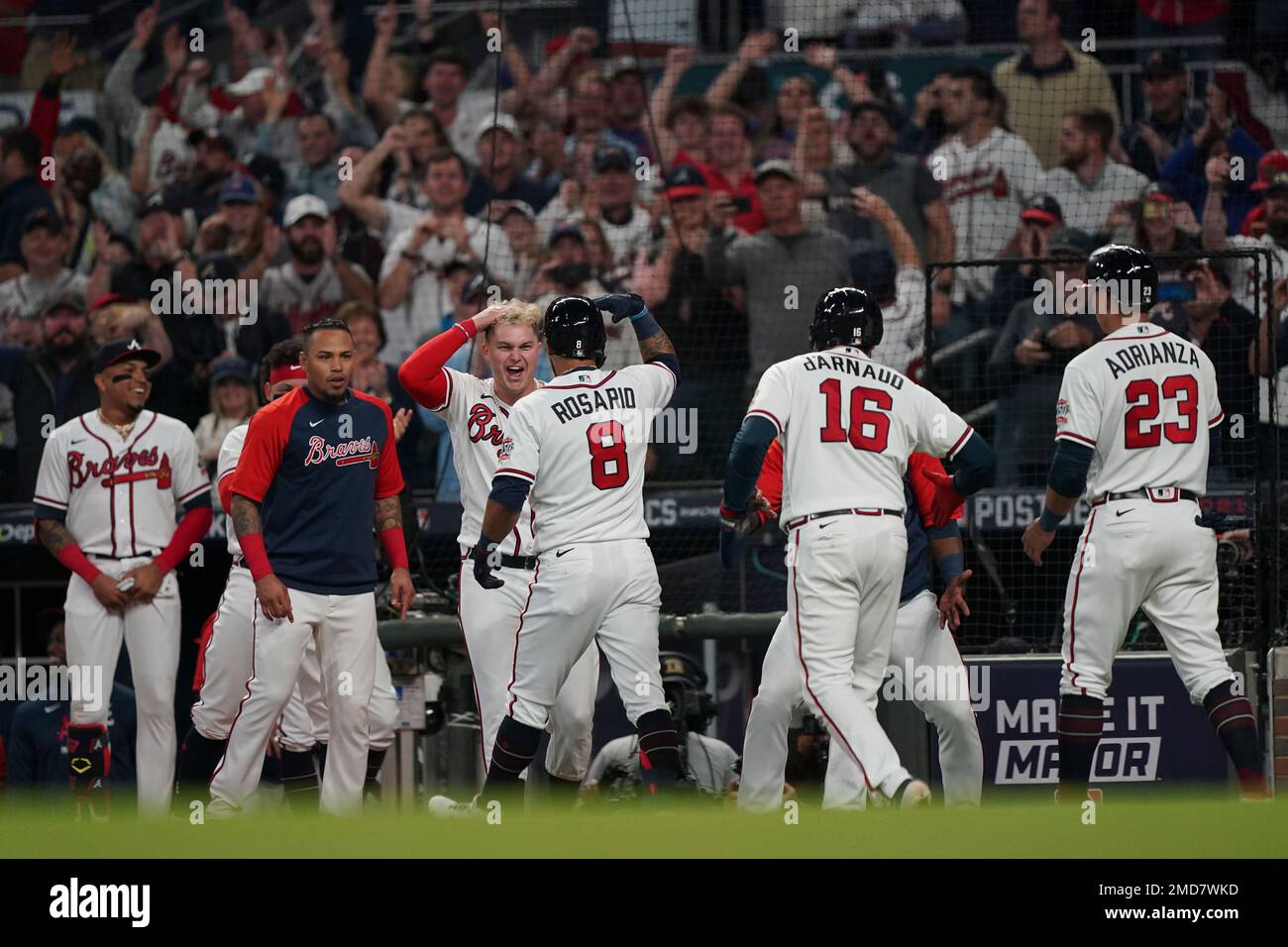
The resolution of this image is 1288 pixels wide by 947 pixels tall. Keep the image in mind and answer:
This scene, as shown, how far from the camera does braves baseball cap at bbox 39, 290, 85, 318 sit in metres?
9.75

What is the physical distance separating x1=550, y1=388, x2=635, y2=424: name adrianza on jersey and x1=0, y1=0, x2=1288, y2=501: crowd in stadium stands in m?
2.64

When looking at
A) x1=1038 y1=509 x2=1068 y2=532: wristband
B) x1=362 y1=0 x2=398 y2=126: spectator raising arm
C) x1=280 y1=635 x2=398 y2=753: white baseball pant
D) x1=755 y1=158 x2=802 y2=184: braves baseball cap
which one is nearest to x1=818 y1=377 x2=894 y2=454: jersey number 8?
x1=1038 y1=509 x2=1068 y2=532: wristband

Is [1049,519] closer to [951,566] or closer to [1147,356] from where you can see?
[951,566]

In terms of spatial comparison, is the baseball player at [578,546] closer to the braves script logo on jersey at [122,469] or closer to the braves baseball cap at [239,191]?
the braves script logo on jersey at [122,469]

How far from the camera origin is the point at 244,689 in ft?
21.7

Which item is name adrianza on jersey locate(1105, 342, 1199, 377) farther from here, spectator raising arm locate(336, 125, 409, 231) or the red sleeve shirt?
spectator raising arm locate(336, 125, 409, 231)

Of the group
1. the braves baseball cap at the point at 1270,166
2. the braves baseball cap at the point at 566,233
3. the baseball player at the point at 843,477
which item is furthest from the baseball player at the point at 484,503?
the braves baseball cap at the point at 1270,166

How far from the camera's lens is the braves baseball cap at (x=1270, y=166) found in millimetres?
9195

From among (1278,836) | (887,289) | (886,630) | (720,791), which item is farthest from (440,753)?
(1278,836)

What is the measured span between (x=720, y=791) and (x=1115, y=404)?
86.7 inches

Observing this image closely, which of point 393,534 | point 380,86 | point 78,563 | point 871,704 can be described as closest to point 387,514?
point 393,534

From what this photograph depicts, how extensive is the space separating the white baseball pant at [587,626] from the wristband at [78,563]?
2.18 m
